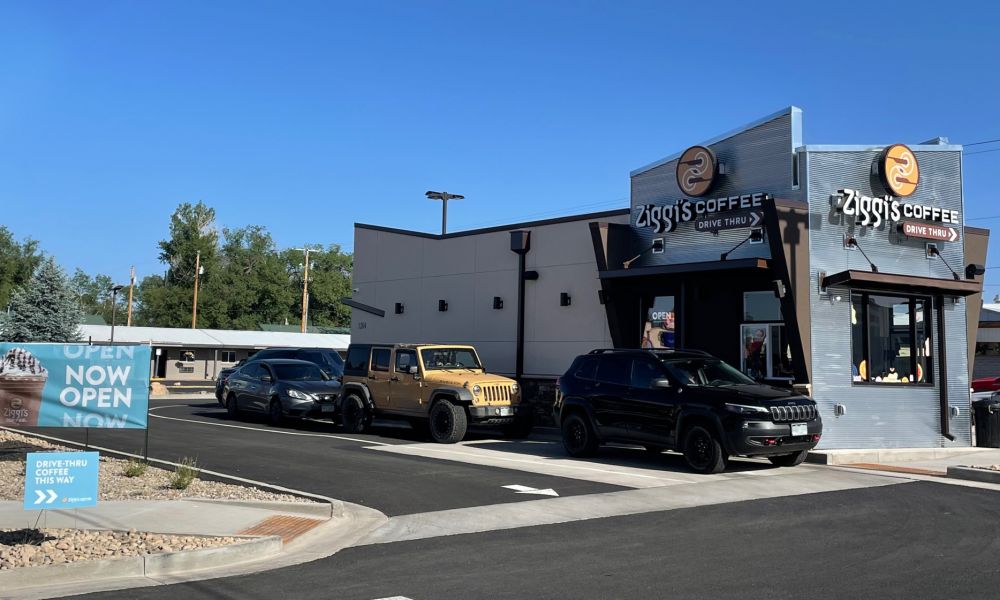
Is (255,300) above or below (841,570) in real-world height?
above

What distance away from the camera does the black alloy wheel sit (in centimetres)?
1947

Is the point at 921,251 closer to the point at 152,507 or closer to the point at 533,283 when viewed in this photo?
the point at 533,283

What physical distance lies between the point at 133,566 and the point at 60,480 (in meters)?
1.12

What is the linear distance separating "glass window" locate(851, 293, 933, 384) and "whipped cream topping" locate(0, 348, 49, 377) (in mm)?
14021

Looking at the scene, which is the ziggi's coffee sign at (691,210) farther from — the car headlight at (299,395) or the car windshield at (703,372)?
the car headlight at (299,395)

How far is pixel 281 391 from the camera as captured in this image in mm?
21297

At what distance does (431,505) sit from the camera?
34.0 ft

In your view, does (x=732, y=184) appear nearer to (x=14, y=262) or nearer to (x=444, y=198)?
(x=444, y=198)

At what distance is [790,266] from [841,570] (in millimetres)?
9679

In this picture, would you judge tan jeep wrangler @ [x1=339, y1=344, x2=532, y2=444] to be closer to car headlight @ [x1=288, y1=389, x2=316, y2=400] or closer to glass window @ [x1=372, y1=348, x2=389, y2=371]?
glass window @ [x1=372, y1=348, x2=389, y2=371]

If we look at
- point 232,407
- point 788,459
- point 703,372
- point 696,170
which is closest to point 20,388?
point 703,372

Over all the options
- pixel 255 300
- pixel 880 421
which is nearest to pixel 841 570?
pixel 880 421

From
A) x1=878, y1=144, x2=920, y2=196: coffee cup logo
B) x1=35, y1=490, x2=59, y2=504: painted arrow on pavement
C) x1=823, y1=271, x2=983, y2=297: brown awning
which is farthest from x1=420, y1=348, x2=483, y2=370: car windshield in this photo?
x1=35, y1=490, x2=59, y2=504: painted arrow on pavement

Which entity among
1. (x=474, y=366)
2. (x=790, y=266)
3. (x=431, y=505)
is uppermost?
(x=790, y=266)
